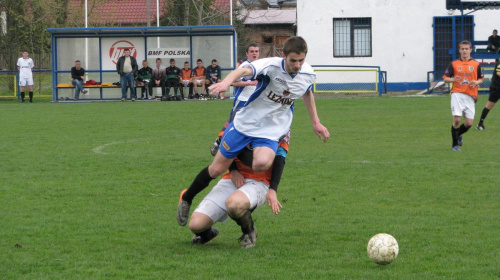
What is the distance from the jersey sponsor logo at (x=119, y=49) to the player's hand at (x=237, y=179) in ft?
83.4

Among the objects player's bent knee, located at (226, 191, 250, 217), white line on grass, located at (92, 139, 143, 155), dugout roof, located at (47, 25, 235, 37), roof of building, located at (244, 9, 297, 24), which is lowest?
player's bent knee, located at (226, 191, 250, 217)

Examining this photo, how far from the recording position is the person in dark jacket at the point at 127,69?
28.7 metres

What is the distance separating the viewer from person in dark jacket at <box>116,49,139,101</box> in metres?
28.7

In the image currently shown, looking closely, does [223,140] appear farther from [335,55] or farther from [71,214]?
[335,55]

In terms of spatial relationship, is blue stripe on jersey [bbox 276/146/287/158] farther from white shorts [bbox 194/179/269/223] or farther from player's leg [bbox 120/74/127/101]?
player's leg [bbox 120/74/127/101]

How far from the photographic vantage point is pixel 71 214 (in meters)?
7.53

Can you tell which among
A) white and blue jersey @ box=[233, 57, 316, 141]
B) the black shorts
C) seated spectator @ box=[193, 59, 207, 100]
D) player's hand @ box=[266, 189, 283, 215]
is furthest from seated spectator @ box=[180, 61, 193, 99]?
player's hand @ box=[266, 189, 283, 215]

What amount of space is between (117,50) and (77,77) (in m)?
2.34

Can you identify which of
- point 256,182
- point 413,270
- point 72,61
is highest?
point 72,61

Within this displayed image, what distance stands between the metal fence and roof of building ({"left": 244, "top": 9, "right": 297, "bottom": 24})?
80.9ft

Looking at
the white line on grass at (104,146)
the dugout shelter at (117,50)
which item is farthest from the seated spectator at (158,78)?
the white line on grass at (104,146)

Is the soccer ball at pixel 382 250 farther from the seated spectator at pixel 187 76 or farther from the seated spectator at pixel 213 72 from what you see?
the seated spectator at pixel 187 76

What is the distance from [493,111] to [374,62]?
46.7 feet

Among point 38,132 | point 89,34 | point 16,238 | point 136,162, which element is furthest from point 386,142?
point 89,34
